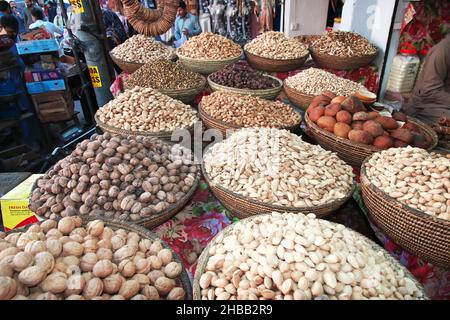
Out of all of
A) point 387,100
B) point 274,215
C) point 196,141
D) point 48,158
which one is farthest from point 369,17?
point 48,158

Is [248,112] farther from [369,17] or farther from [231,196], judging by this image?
[369,17]

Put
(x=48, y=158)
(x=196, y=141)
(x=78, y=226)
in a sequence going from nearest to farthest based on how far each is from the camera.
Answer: (x=78, y=226)
(x=196, y=141)
(x=48, y=158)

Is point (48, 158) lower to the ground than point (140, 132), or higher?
lower

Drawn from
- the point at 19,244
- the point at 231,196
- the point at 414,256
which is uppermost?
the point at 19,244

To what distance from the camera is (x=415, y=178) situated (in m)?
1.13

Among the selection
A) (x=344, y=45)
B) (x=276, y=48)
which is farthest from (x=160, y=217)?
(x=344, y=45)

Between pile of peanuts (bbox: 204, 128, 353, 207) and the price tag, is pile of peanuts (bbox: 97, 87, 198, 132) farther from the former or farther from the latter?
the price tag

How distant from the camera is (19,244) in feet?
2.94

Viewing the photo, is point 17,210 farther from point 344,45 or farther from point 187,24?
point 187,24

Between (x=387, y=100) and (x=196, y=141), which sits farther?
(x=387, y=100)

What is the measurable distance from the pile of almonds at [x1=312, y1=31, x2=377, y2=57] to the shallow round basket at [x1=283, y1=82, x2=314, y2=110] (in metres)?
0.83

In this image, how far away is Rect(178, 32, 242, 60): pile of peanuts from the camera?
8.95ft
